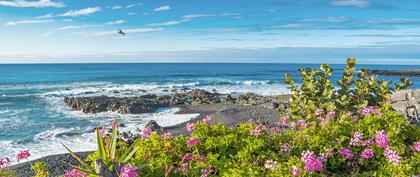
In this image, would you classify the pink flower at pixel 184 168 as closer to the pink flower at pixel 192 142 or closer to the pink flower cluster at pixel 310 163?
the pink flower at pixel 192 142

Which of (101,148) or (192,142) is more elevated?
(101,148)

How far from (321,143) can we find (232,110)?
21.0 metres

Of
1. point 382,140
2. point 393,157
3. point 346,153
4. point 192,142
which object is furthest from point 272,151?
point 393,157

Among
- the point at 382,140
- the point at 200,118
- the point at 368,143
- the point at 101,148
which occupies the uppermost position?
the point at 101,148

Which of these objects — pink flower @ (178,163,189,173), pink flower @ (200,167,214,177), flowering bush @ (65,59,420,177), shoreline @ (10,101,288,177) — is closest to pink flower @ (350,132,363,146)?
flowering bush @ (65,59,420,177)

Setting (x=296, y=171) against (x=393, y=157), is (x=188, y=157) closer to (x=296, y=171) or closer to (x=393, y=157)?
(x=296, y=171)

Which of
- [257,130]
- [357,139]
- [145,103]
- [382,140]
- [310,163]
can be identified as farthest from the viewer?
[145,103]

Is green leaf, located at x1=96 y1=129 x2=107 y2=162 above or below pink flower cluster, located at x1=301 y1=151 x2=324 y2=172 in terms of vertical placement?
above

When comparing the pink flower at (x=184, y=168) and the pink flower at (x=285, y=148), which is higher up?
the pink flower at (x=285, y=148)

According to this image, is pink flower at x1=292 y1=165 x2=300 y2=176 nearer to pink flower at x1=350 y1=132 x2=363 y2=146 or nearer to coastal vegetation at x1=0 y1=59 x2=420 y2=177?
coastal vegetation at x1=0 y1=59 x2=420 y2=177

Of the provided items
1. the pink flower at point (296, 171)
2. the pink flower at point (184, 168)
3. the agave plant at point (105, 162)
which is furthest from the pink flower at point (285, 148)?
the agave plant at point (105, 162)

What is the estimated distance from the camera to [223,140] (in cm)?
618

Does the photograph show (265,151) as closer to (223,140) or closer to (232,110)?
(223,140)

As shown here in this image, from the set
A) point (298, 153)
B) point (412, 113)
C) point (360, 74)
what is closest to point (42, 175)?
point (298, 153)
